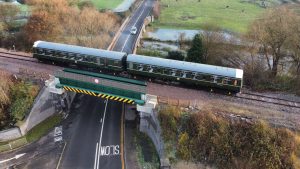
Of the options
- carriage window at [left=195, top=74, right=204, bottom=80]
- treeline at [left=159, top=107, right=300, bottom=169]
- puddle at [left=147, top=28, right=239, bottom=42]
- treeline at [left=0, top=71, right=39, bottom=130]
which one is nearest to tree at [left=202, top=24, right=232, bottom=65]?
carriage window at [left=195, top=74, right=204, bottom=80]

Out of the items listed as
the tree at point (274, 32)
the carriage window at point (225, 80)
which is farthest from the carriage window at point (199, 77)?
the tree at point (274, 32)

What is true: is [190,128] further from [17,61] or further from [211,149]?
[17,61]

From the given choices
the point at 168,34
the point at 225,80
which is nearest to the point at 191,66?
the point at 225,80

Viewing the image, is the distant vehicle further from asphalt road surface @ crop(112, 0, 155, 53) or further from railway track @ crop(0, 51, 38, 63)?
railway track @ crop(0, 51, 38, 63)

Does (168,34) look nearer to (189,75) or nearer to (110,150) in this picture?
(189,75)

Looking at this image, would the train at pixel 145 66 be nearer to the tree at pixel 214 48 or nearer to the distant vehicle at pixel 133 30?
the tree at pixel 214 48

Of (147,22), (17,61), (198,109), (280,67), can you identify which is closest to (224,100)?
(198,109)
